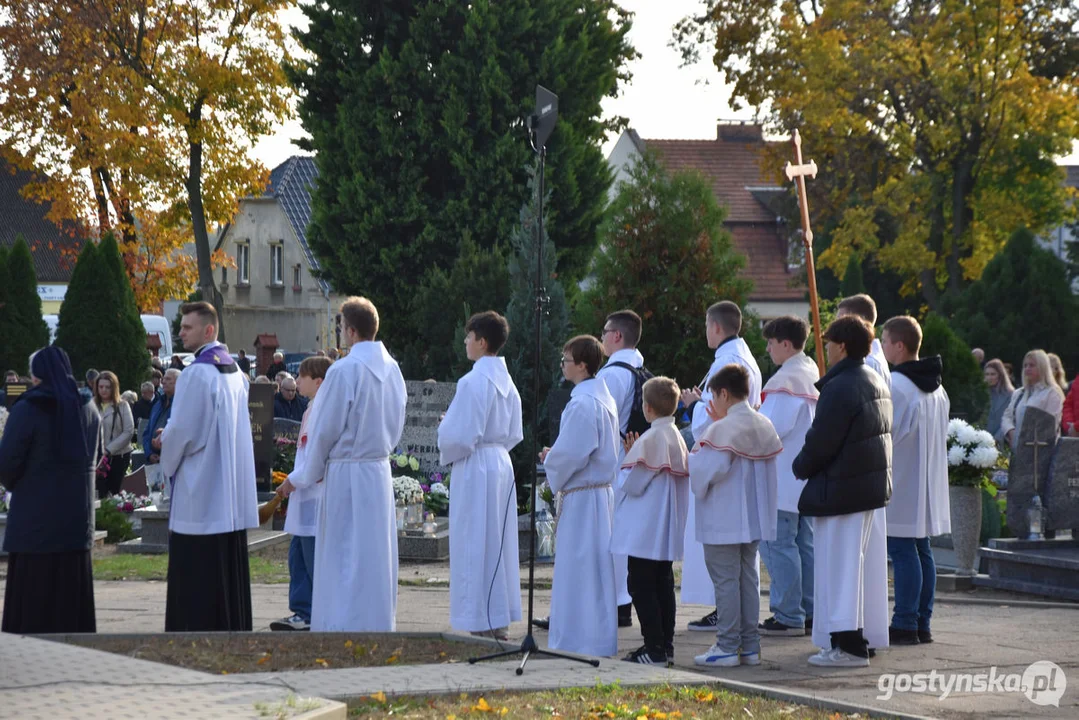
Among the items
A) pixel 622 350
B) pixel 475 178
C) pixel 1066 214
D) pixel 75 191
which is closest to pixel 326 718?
pixel 622 350

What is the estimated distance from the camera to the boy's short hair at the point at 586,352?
8.68 m

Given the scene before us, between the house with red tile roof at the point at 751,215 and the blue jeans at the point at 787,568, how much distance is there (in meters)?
34.8

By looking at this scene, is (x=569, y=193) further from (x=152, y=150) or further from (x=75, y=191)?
(x=75, y=191)

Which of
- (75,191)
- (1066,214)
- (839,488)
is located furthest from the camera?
(75,191)

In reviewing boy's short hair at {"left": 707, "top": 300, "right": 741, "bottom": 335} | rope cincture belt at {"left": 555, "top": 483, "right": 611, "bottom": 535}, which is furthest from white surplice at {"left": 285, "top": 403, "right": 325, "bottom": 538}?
boy's short hair at {"left": 707, "top": 300, "right": 741, "bottom": 335}

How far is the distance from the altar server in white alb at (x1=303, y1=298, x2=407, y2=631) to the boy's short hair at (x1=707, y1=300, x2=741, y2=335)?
2220 mm

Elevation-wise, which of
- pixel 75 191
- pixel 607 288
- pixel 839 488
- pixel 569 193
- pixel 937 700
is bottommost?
pixel 937 700

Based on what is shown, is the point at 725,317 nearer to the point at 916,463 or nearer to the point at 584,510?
the point at 916,463

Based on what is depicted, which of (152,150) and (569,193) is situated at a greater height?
(152,150)

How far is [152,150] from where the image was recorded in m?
35.6

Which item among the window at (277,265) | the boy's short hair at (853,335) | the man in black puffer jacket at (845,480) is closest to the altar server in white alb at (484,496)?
the man in black puffer jacket at (845,480)

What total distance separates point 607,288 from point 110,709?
12432mm

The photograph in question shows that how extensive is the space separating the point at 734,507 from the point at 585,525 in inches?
41.2

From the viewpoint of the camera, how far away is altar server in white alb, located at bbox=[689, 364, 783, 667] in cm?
808
